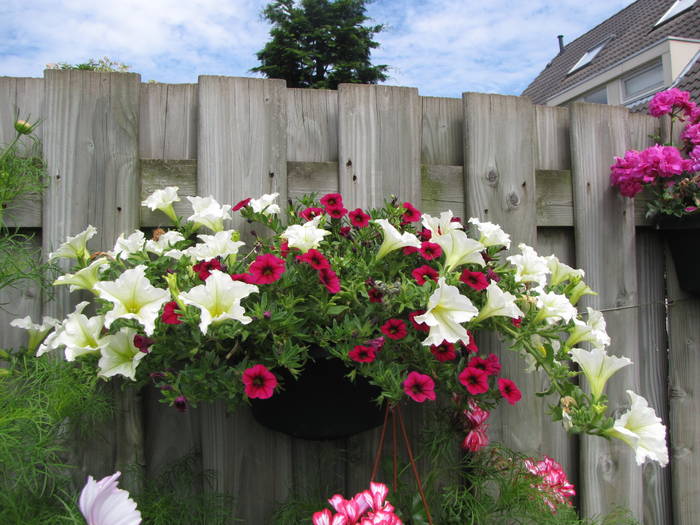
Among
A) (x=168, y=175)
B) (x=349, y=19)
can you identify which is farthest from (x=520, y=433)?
(x=349, y=19)

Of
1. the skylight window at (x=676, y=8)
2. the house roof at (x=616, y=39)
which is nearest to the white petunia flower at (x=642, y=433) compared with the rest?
the house roof at (x=616, y=39)

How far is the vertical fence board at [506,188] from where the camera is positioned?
71.7 inches

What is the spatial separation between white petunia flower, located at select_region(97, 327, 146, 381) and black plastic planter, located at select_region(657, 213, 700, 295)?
1.87 m

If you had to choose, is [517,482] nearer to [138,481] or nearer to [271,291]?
[271,291]

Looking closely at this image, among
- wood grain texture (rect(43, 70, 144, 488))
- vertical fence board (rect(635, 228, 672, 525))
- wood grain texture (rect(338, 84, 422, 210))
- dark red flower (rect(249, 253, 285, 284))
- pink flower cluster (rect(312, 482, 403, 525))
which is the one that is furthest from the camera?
vertical fence board (rect(635, 228, 672, 525))

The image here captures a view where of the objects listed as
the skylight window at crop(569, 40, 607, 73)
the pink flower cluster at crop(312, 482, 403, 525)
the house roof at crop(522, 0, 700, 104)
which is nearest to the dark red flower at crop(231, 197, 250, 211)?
the pink flower cluster at crop(312, 482, 403, 525)

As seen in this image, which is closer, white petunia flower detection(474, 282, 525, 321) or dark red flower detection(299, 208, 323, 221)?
white petunia flower detection(474, 282, 525, 321)

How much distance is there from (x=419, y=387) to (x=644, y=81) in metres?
15.2

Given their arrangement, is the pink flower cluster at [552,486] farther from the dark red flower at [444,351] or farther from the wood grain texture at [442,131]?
the wood grain texture at [442,131]

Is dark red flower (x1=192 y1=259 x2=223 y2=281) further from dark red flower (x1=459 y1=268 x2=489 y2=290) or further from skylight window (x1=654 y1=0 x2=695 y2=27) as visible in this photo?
skylight window (x1=654 y1=0 x2=695 y2=27)

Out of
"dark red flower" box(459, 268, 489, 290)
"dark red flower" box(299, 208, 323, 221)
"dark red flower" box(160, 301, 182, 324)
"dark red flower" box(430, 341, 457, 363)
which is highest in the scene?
"dark red flower" box(299, 208, 323, 221)

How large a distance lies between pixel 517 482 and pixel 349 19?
68.7 feet

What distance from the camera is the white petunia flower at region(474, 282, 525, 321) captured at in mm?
1296

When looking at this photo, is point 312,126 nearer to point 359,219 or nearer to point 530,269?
point 359,219
